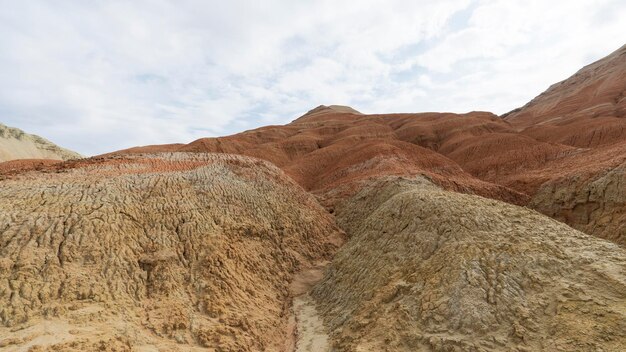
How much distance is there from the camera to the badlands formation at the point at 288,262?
816cm

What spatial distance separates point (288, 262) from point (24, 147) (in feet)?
263

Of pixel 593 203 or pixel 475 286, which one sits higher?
pixel 593 203

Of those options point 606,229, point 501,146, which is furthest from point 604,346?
point 501,146

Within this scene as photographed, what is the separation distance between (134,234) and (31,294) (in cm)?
324

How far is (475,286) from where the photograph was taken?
8859 millimetres

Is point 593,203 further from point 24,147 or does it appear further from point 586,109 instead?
point 24,147

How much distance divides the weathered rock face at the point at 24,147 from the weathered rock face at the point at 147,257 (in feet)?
213

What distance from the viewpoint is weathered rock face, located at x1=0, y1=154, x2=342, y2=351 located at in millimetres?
8797

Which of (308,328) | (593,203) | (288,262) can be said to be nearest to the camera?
(308,328)

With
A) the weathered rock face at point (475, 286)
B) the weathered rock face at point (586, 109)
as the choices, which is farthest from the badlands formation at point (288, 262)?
the weathered rock face at point (586, 109)

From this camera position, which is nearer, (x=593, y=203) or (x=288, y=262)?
(x=288, y=262)

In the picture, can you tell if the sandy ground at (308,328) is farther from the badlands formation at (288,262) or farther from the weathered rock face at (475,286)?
the weathered rock face at (475,286)

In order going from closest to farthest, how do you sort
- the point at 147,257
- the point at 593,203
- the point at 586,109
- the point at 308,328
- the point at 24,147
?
the point at 308,328 < the point at 147,257 < the point at 593,203 < the point at 586,109 < the point at 24,147

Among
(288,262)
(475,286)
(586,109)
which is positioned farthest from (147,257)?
(586,109)
